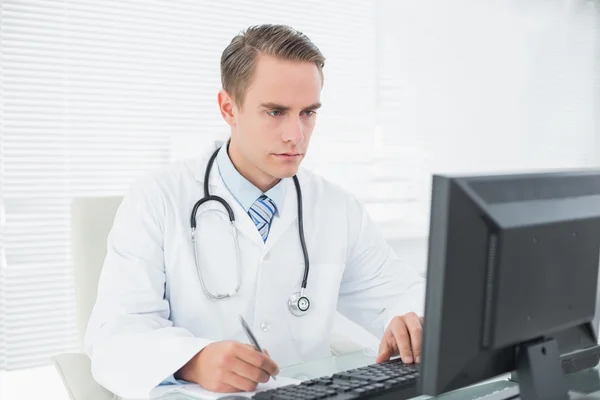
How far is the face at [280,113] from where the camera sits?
147 cm

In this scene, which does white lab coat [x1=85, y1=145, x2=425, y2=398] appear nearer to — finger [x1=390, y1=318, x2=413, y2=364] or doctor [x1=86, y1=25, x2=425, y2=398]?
doctor [x1=86, y1=25, x2=425, y2=398]

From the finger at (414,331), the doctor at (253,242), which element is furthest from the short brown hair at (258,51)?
the finger at (414,331)

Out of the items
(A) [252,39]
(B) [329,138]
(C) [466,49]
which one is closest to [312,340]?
(A) [252,39]

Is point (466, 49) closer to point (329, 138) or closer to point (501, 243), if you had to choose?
point (329, 138)

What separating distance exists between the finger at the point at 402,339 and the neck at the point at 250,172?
1.69 feet

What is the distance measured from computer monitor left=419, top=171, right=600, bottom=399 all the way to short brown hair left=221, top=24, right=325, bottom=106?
2.55ft

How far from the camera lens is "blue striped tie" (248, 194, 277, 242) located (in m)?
1.54

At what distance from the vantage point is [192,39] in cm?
288

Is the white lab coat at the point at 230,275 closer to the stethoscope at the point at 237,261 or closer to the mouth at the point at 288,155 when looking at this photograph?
the stethoscope at the point at 237,261

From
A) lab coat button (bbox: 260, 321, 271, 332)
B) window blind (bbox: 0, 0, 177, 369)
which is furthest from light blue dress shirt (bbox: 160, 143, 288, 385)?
window blind (bbox: 0, 0, 177, 369)

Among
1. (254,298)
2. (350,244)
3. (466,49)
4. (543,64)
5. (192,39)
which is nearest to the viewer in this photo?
(254,298)

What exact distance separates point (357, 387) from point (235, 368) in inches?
7.4

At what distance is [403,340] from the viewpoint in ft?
3.93

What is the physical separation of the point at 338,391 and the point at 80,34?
213 centimetres
